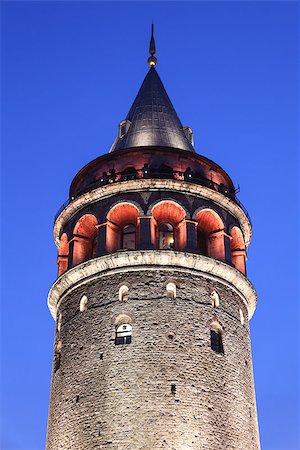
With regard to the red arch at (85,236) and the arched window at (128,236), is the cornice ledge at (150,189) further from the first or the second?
the arched window at (128,236)

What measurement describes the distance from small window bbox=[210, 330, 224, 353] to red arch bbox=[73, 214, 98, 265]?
23.5 feet

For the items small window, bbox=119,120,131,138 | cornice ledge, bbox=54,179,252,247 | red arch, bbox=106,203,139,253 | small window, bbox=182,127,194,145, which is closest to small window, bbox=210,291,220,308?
red arch, bbox=106,203,139,253

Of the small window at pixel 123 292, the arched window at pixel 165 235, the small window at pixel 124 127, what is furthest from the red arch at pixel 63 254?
the small window at pixel 124 127

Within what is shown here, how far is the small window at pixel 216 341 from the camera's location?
32478 mm

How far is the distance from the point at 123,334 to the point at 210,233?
7.12m

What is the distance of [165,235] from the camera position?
3622cm

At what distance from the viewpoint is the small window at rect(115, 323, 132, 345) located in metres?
31.6

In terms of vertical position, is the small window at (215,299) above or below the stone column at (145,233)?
below

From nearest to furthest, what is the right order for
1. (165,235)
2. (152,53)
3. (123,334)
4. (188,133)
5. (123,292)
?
(123,334) < (123,292) < (165,235) < (188,133) < (152,53)

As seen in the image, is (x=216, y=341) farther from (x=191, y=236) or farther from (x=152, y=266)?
(x=191, y=236)

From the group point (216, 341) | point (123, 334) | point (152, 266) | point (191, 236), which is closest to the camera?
point (123, 334)

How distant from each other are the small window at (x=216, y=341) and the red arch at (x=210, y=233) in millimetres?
3816

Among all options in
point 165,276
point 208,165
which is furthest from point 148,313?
point 208,165

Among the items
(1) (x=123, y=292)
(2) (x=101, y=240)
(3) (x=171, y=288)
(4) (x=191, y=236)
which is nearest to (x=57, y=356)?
(1) (x=123, y=292)
